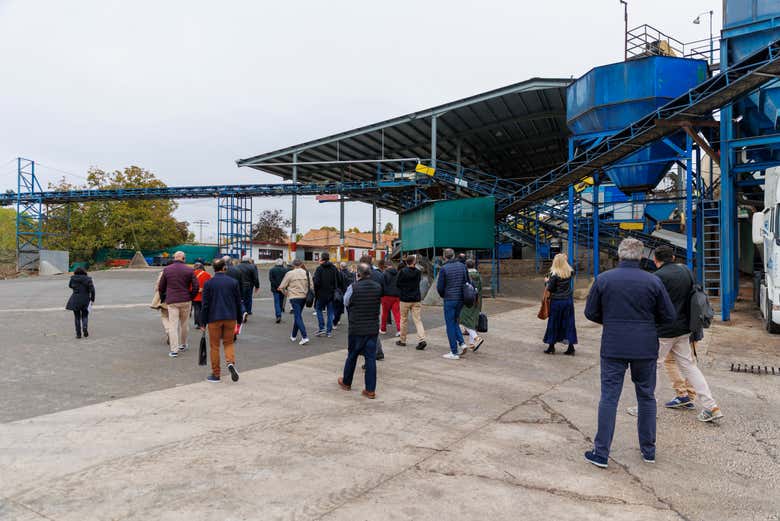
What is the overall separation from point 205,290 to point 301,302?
3.23m

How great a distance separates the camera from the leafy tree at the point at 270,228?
218ft

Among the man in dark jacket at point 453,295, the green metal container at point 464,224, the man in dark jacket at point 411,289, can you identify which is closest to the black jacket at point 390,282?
the man in dark jacket at point 411,289

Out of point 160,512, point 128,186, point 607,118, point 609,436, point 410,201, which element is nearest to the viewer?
point 160,512

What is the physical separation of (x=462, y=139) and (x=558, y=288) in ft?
81.8

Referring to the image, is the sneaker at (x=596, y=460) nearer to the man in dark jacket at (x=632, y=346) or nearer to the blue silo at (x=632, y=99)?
the man in dark jacket at (x=632, y=346)

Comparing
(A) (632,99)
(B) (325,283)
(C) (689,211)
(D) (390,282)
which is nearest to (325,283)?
(B) (325,283)

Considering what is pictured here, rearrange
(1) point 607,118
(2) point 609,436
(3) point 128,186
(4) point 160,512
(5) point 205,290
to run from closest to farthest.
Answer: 1. (4) point 160,512
2. (2) point 609,436
3. (5) point 205,290
4. (1) point 607,118
5. (3) point 128,186

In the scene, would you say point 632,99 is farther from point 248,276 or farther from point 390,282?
point 248,276

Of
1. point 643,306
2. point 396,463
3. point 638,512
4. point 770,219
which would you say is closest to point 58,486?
point 396,463

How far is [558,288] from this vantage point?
852 centimetres

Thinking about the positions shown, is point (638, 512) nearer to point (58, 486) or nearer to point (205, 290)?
point (58, 486)

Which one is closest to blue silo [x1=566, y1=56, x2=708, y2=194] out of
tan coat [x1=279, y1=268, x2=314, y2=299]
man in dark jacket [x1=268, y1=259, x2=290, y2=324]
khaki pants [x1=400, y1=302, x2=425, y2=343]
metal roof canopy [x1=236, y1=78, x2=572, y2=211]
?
metal roof canopy [x1=236, y1=78, x2=572, y2=211]

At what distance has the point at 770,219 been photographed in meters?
9.98

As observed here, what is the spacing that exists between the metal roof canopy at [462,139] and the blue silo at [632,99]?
535 centimetres
